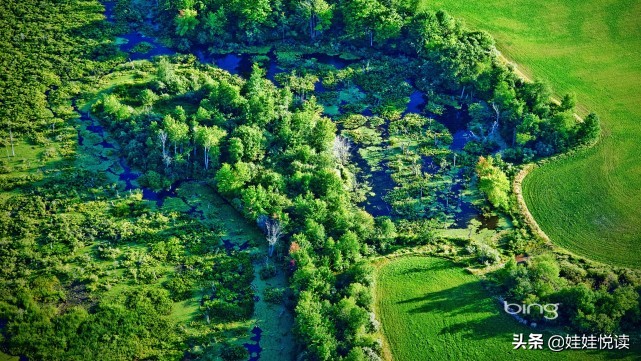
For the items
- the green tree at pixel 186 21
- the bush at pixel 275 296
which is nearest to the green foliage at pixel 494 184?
the bush at pixel 275 296

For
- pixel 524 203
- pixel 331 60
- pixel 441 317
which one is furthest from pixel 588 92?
pixel 441 317

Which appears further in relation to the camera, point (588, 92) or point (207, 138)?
point (588, 92)

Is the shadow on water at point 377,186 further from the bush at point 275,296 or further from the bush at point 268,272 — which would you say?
the bush at point 275,296

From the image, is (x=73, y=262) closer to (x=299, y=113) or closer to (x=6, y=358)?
(x=6, y=358)

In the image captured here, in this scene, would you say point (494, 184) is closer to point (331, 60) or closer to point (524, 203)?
point (524, 203)

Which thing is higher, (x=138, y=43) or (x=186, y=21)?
(x=186, y=21)

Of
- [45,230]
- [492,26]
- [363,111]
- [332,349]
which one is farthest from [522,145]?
[45,230]
